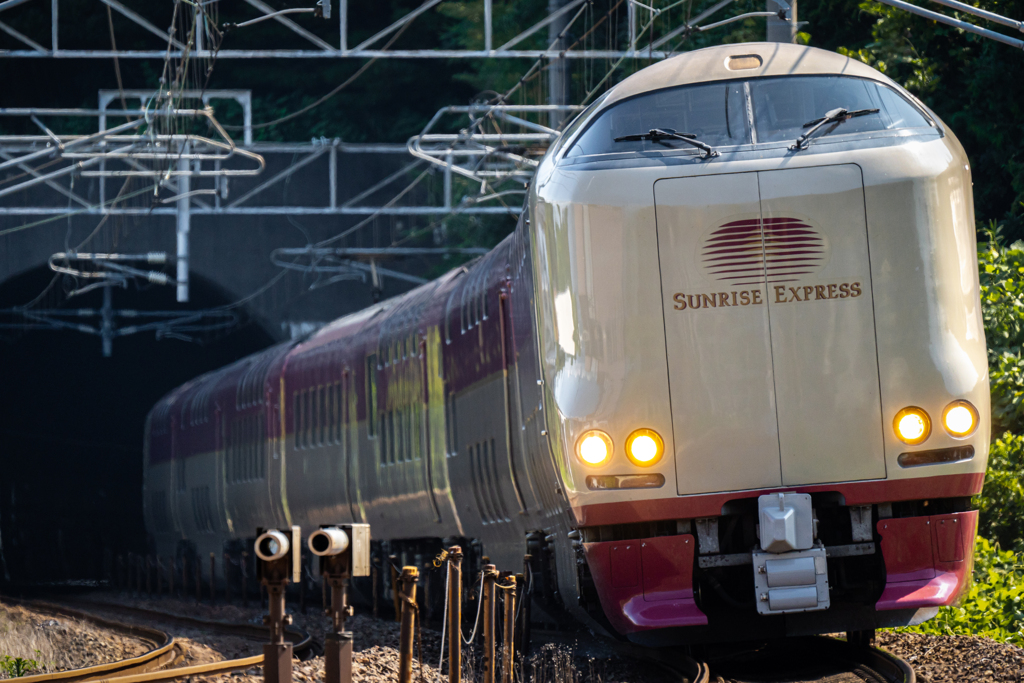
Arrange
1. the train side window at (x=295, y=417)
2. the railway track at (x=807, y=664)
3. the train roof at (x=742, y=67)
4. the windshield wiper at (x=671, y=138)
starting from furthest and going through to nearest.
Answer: the train side window at (x=295, y=417), the train roof at (x=742, y=67), the windshield wiper at (x=671, y=138), the railway track at (x=807, y=664)

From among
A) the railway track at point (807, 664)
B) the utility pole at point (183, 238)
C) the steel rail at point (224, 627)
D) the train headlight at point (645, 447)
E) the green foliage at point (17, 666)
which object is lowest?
the steel rail at point (224, 627)

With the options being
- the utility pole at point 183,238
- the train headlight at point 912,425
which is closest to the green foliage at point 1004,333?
the train headlight at point 912,425

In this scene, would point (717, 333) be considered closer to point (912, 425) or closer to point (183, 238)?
point (912, 425)

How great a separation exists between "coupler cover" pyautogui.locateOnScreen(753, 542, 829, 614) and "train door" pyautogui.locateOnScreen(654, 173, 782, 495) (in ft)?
1.36

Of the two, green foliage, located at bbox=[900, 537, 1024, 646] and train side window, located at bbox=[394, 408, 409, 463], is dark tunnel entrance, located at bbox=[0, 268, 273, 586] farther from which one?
green foliage, located at bbox=[900, 537, 1024, 646]

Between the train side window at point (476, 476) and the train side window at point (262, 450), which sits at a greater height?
Answer: the train side window at point (262, 450)

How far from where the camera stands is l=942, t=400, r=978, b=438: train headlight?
7.42m

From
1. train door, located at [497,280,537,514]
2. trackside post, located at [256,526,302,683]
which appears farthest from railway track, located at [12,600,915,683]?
trackside post, located at [256,526,302,683]

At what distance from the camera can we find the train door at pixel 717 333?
297 inches

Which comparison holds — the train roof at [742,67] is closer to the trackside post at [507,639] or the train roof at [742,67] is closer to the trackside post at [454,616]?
the trackside post at [454,616]

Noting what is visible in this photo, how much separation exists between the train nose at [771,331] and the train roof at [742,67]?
0.98 m

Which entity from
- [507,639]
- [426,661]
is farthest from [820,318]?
[426,661]

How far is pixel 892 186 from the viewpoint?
760 centimetres

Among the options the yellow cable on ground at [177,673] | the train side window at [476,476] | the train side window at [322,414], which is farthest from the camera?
the train side window at [322,414]
